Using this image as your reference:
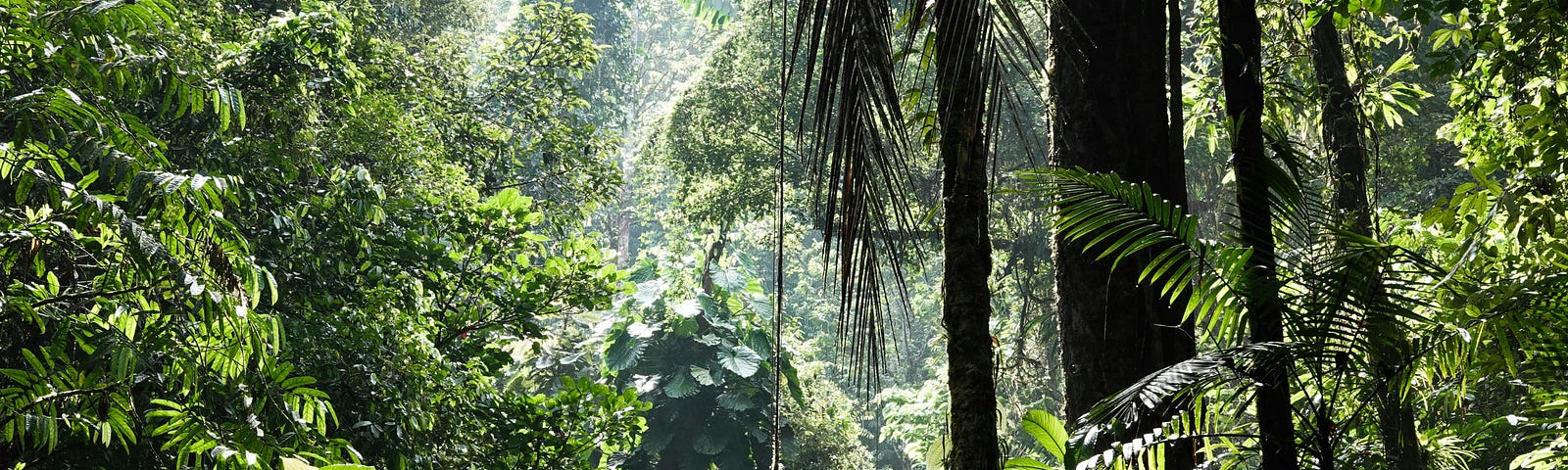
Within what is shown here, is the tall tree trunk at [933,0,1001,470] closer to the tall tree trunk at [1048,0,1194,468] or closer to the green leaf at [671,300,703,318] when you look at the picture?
the tall tree trunk at [1048,0,1194,468]

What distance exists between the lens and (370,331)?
4727 millimetres

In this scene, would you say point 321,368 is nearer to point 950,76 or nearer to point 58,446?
point 58,446

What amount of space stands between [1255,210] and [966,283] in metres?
0.61

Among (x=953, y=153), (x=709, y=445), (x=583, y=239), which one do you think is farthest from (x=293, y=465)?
(x=709, y=445)

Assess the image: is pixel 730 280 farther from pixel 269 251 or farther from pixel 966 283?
pixel 966 283

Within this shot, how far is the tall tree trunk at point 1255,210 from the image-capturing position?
6.43 ft

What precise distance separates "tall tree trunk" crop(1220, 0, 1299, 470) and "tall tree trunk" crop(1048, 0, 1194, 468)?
2.53 ft

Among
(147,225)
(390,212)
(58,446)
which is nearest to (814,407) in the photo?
(390,212)

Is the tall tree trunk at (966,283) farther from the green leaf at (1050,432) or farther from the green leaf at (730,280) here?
the green leaf at (730,280)

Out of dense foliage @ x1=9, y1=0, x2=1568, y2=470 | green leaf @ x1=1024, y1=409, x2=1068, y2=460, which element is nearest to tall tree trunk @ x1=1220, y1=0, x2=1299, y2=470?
dense foliage @ x1=9, y1=0, x2=1568, y2=470

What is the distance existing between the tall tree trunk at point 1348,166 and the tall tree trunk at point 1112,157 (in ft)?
5.69

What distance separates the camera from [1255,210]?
207 centimetres

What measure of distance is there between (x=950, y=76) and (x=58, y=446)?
3358 millimetres

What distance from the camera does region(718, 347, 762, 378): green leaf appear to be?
496 inches
